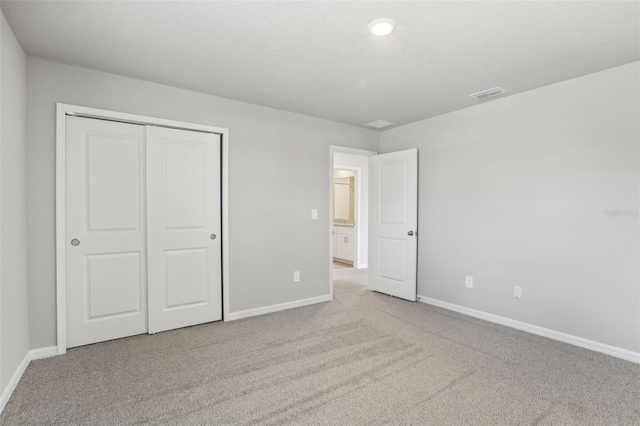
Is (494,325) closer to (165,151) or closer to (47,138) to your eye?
(165,151)

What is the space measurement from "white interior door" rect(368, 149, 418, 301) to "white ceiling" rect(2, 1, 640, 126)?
131cm

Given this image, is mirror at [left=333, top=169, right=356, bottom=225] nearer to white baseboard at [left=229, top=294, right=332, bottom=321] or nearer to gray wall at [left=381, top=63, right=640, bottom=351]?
white baseboard at [left=229, top=294, right=332, bottom=321]

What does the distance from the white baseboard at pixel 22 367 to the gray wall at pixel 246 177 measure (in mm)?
57

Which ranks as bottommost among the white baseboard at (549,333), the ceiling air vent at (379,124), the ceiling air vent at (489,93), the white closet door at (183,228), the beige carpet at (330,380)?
the beige carpet at (330,380)

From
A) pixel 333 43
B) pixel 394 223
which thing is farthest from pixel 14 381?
pixel 394 223

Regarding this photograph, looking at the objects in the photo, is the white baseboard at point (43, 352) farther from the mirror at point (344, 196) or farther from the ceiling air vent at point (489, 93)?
the mirror at point (344, 196)

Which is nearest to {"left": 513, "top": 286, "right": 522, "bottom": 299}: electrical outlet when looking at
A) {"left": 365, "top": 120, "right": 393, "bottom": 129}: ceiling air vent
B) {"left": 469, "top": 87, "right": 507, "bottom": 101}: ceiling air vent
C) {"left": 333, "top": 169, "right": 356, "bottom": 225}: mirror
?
{"left": 469, "top": 87, "right": 507, "bottom": 101}: ceiling air vent

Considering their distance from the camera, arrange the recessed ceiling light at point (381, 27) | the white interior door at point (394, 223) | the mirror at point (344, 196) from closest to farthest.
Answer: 1. the recessed ceiling light at point (381, 27)
2. the white interior door at point (394, 223)
3. the mirror at point (344, 196)

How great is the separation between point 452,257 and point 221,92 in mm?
3101

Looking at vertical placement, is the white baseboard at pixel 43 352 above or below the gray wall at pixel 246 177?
below

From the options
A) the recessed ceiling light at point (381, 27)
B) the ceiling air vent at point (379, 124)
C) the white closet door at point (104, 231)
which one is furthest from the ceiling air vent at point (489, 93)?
the white closet door at point (104, 231)

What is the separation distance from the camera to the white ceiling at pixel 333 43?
1969mm

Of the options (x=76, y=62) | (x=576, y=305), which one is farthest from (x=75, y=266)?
(x=576, y=305)

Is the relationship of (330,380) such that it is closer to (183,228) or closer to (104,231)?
(183,228)
